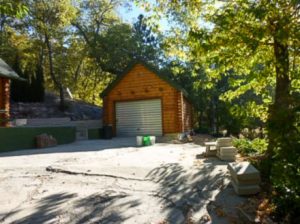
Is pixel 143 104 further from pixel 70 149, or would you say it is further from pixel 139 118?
pixel 70 149

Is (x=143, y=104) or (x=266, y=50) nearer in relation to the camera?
(x=266, y=50)

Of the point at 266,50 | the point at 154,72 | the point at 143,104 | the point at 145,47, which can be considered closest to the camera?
the point at 266,50

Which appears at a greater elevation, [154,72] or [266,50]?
[154,72]

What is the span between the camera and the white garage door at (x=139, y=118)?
19719 millimetres

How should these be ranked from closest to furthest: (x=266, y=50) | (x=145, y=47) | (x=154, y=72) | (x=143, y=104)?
(x=266, y=50) < (x=154, y=72) < (x=143, y=104) < (x=145, y=47)

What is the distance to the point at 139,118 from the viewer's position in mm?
20203

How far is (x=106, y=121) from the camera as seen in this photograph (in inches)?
828

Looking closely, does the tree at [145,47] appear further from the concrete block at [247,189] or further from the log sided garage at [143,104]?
the concrete block at [247,189]

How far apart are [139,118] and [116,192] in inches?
544

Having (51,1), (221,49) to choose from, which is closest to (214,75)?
(221,49)

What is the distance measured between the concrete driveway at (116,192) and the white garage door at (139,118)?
33.5 ft

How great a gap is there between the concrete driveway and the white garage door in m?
10.2

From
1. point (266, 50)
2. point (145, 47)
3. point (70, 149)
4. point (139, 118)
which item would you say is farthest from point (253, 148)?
point (145, 47)

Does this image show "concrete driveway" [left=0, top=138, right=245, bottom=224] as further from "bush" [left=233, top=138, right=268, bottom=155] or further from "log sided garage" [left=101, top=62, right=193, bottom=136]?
"log sided garage" [left=101, top=62, right=193, bottom=136]
